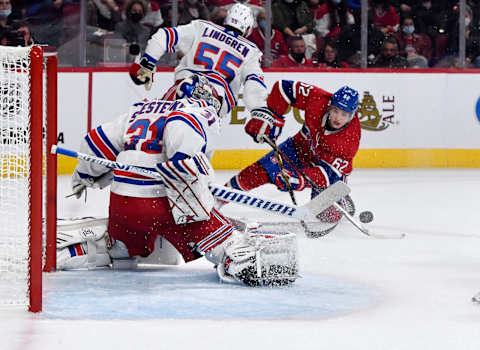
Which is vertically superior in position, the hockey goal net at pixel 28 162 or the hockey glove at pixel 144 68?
the hockey glove at pixel 144 68

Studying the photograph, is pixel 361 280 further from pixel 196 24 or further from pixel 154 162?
pixel 196 24

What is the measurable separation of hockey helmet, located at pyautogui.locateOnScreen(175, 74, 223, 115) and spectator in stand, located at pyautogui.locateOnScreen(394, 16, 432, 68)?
273cm

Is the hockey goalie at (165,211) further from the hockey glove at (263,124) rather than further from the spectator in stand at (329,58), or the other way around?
the spectator in stand at (329,58)

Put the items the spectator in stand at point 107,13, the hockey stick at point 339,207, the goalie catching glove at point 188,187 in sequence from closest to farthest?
the goalie catching glove at point 188,187 → the hockey stick at point 339,207 → the spectator in stand at point 107,13

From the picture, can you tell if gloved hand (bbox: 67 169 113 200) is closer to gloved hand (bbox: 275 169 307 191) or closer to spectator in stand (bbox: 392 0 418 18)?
gloved hand (bbox: 275 169 307 191)

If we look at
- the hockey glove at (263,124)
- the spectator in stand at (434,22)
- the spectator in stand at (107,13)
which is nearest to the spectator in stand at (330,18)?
the spectator in stand at (434,22)

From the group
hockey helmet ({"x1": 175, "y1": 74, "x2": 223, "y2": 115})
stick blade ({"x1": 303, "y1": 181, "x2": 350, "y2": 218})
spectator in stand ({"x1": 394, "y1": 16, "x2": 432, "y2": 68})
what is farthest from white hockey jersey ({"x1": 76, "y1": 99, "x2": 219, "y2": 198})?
spectator in stand ({"x1": 394, "y1": 16, "x2": 432, "y2": 68})

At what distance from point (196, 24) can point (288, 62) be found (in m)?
2.07

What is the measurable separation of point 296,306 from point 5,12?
4168 mm

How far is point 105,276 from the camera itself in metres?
3.34

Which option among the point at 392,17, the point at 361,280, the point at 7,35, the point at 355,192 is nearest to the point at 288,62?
the point at 392,17

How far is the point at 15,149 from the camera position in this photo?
3.31 m

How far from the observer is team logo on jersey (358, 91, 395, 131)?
702 cm

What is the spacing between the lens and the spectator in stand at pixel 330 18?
7.07 meters
